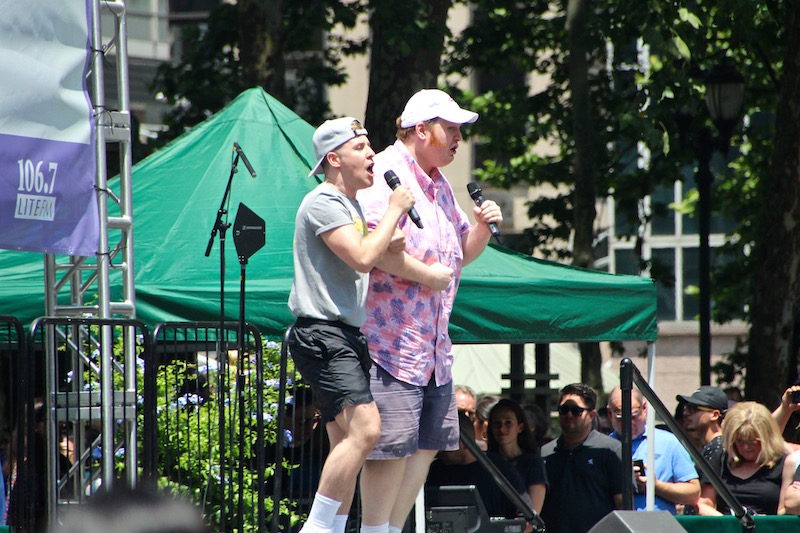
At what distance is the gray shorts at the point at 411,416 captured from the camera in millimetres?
4875

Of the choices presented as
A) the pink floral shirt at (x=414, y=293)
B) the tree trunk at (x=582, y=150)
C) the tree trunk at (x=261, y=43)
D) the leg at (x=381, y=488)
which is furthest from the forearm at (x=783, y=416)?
the tree trunk at (x=582, y=150)

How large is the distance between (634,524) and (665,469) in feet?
14.6

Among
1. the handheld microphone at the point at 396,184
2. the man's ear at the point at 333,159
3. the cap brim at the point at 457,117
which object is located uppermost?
the cap brim at the point at 457,117

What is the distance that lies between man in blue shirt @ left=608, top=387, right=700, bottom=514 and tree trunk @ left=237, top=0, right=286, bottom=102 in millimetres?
6953

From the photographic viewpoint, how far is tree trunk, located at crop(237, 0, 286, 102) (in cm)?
1384

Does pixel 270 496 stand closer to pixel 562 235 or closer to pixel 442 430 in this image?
pixel 442 430

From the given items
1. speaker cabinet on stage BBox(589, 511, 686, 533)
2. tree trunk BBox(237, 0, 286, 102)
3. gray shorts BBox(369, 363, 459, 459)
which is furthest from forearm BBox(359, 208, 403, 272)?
tree trunk BBox(237, 0, 286, 102)

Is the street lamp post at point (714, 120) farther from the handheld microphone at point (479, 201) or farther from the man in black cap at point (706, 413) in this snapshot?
the handheld microphone at point (479, 201)

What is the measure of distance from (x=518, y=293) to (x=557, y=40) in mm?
11755

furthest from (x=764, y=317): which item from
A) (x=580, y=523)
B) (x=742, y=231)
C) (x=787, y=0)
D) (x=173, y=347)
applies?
(x=173, y=347)

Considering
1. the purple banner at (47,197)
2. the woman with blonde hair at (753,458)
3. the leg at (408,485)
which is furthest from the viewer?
the woman with blonde hair at (753,458)

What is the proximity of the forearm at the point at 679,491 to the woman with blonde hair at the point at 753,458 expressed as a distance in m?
0.08

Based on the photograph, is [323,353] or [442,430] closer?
[323,353]

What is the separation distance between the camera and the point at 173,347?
6.46 meters
